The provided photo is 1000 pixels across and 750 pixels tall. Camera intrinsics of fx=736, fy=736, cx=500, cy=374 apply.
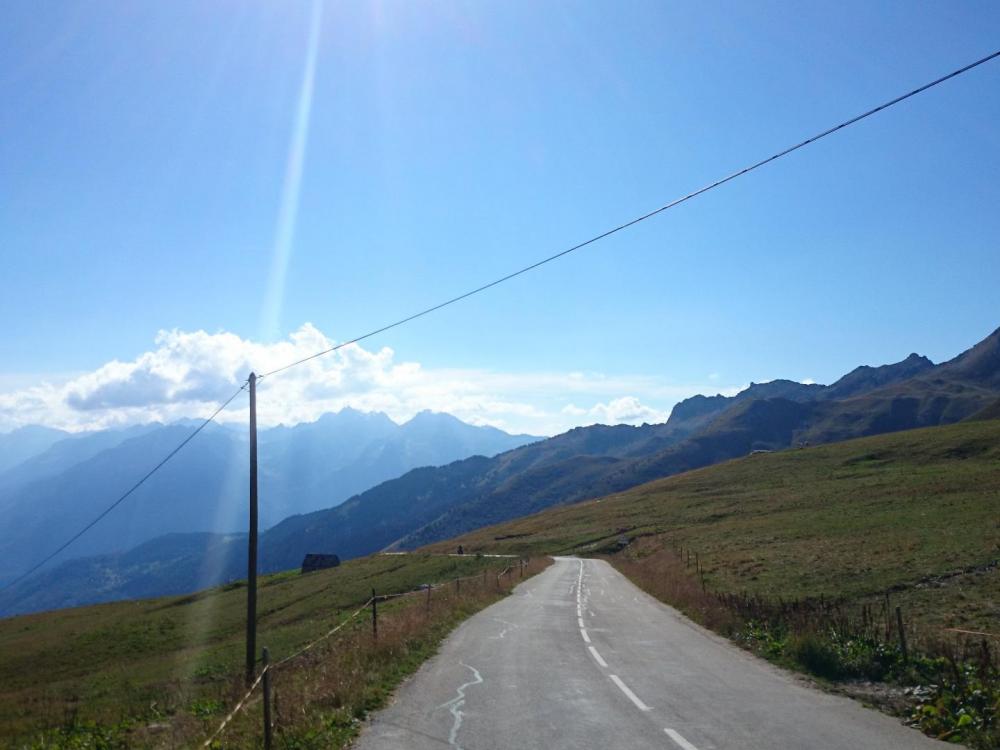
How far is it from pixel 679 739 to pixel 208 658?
31361 millimetres

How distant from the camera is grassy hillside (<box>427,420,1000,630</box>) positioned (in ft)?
93.6

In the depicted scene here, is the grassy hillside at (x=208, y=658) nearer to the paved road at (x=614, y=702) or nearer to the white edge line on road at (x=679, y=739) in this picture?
the paved road at (x=614, y=702)

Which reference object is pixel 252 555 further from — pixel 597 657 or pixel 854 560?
pixel 854 560

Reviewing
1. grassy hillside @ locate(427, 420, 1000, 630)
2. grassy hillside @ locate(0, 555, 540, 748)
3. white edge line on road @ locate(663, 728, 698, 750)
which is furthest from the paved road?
grassy hillside @ locate(427, 420, 1000, 630)

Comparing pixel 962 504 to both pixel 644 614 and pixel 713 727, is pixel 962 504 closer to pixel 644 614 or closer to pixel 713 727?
pixel 644 614

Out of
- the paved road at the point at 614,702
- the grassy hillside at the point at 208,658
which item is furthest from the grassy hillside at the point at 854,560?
the grassy hillside at the point at 208,658

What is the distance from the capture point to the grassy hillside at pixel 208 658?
44.4 feet

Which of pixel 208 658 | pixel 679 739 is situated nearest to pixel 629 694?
pixel 679 739

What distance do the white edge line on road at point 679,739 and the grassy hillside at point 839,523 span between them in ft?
44.0

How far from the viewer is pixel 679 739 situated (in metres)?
10.1

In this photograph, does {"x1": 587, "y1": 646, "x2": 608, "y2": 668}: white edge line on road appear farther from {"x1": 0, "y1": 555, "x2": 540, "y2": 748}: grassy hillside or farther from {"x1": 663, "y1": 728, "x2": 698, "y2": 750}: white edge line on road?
{"x1": 663, "y1": 728, "x2": 698, "y2": 750}: white edge line on road

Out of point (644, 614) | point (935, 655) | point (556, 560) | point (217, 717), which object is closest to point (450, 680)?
point (217, 717)

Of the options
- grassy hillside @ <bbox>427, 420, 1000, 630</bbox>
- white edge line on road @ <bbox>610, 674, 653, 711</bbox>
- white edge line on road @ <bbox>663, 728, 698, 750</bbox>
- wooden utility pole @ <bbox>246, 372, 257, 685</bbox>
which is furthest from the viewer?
grassy hillside @ <bbox>427, 420, 1000, 630</bbox>

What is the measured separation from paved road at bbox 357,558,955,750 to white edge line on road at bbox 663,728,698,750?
0.09 ft
